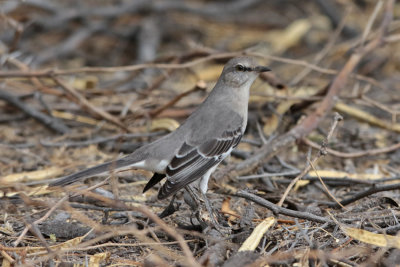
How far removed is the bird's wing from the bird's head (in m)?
0.50

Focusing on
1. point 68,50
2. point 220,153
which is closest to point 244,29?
point 68,50

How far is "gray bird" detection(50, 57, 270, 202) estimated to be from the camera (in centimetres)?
420

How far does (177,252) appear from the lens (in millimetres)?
3664

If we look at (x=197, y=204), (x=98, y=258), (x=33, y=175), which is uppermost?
(x=197, y=204)

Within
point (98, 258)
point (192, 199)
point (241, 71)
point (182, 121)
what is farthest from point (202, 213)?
point (182, 121)

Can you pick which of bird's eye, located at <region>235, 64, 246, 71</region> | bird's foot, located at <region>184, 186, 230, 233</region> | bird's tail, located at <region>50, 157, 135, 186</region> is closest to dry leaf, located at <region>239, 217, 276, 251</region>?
bird's foot, located at <region>184, 186, 230, 233</region>

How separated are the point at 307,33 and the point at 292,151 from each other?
391 cm

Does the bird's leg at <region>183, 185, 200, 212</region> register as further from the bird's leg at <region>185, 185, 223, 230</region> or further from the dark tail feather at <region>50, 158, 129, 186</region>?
the dark tail feather at <region>50, 158, 129, 186</region>

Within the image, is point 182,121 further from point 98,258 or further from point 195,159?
point 98,258

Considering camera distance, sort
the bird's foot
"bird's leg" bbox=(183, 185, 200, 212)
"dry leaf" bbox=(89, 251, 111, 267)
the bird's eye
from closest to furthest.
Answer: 1. "dry leaf" bbox=(89, 251, 111, 267)
2. the bird's foot
3. "bird's leg" bbox=(183, 185, 200, 212)
4. the bird's eye

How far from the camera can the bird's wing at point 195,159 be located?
416 centimetres

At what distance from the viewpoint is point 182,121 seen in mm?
6371

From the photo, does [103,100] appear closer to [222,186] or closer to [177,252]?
[222,186]

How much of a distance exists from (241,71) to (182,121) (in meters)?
1.51
